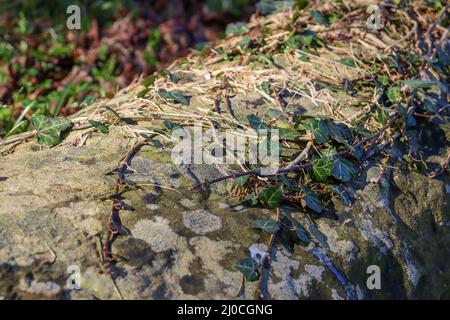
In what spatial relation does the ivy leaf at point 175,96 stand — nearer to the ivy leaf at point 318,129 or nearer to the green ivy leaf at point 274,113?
the green ivy leaf at point 274,113

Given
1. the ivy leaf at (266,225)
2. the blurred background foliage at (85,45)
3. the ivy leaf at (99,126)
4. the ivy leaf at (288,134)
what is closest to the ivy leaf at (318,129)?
the ivy leaf at (288,134)

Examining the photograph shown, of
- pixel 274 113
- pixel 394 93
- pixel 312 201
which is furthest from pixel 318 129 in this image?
pixel 394 93

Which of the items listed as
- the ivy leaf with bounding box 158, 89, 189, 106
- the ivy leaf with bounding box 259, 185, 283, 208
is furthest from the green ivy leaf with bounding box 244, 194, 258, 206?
the ivy leaf with bounding box 158, 89, 189, 106

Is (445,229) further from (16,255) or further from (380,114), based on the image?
(16,255)

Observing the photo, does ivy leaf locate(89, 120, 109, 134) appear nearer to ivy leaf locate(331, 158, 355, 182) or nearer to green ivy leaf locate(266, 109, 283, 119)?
green ivy leaf locate(266, 109, 283, 119)

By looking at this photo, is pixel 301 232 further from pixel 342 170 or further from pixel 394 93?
pixel 394 93
